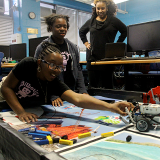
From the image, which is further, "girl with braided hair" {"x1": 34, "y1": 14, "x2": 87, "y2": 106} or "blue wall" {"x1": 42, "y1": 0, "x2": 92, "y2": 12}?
"blue wall" {"x1": 42, "y1": 0, "x2": 92, "y2": 12}

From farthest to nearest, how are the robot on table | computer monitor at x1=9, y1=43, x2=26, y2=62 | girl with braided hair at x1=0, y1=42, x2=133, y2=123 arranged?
computer monitor at x1=9, y1=43, x2=26, y2=62 → girl with braided hair at x1=0, y1=42, x2=133, y2=123 → the robot on table

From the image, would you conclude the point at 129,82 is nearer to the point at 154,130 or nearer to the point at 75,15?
the point at 154,130

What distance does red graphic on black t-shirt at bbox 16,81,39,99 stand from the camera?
3.95ft

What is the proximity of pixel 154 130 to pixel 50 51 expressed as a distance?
2.31 feet

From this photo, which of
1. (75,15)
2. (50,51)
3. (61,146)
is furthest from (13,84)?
(75,15)

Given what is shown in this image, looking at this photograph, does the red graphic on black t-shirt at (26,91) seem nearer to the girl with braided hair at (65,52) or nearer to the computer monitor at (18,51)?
the girl with braided hair at (65,52)

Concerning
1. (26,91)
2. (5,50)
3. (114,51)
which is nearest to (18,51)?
(5,50)

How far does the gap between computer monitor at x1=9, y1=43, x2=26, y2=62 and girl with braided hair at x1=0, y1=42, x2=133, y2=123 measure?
8.10 feet

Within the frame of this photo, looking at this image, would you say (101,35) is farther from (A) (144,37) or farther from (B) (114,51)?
(A) (144,37)

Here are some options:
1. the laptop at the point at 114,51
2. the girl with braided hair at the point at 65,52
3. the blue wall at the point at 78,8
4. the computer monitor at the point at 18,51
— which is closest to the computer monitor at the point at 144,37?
the laptop at the point at 114,51

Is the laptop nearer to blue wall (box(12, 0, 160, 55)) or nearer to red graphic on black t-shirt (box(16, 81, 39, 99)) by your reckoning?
red graphic on black t-shirt (box(16, 81, 39, 99))

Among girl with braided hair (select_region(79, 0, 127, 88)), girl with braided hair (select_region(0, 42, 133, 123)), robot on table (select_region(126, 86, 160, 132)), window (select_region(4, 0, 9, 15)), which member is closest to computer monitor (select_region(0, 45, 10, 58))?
window (select_region(4, 0, 9, 15))

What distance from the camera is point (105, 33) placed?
2.04 m

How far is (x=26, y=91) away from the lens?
4.03ft
